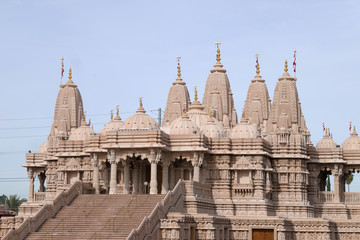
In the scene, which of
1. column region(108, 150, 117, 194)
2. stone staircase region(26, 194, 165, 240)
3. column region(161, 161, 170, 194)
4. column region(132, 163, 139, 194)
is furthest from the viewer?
column region(132, 163, 139, 194)

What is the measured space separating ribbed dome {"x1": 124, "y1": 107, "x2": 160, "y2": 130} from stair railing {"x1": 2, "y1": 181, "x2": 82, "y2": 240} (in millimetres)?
5369

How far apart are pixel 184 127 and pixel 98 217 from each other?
12.2 m

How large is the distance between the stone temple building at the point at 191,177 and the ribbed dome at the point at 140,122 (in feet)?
0.30

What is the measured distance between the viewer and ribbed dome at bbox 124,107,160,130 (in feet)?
214

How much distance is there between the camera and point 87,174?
2744 inches

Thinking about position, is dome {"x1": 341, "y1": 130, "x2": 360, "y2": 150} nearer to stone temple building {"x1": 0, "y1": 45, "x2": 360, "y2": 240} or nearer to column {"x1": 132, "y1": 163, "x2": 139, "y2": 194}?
stone temple building {"x1": 0, "y1": 45, "x2": 360, "y2": 240}

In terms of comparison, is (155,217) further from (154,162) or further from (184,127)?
(184,127)

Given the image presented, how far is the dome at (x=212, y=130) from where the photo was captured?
68.3 m

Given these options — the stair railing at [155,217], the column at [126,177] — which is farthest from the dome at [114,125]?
the stair railing at [155,217]

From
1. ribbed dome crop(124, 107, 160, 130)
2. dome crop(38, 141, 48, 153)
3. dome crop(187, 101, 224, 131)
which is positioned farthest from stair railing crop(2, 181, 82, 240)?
dome crop(38, 141, 48, 153)

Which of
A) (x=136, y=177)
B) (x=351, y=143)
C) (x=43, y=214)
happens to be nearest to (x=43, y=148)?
(x=136, y=177)

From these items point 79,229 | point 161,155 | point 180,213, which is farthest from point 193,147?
point 79,229

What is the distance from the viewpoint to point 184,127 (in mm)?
66312

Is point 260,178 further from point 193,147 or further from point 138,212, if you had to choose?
point 138,212
